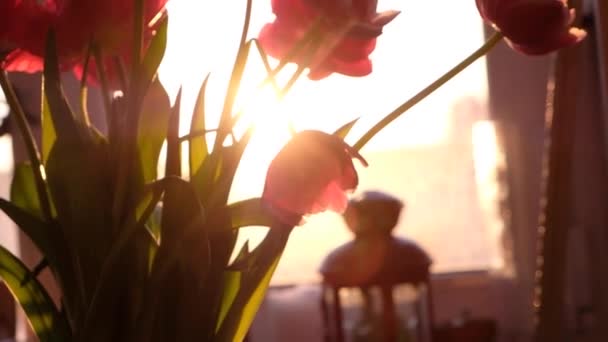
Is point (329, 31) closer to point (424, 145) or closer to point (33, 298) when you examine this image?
point (33, 298)

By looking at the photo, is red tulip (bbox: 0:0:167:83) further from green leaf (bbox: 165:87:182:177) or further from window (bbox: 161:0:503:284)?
window (bbox: 161:0:503:284)

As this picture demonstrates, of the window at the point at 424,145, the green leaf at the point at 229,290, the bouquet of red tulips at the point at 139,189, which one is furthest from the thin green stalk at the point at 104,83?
the window at the point at 424,145

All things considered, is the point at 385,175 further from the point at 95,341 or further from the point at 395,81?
the point at 95,341

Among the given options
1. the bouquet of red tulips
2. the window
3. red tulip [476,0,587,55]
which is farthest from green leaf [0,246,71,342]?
the window

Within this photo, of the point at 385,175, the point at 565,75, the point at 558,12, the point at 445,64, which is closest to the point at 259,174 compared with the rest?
the point at 385,175

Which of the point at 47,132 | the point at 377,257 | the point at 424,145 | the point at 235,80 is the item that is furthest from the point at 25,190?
the point at 424,145

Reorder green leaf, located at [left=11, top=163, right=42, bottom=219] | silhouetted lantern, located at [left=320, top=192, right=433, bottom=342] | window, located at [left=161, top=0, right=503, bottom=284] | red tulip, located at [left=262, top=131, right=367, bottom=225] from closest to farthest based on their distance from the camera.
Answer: red tulip, located at [left=262, top=131, right=367, bottom=225] → green leaf, located at [left=11, top=163, right=42, bottom=219] → silhouetted lantern, located at [left=320, top=192, right=433, bottom=342] → window, located at [left=161, top=0, right=503, bottom=284]
